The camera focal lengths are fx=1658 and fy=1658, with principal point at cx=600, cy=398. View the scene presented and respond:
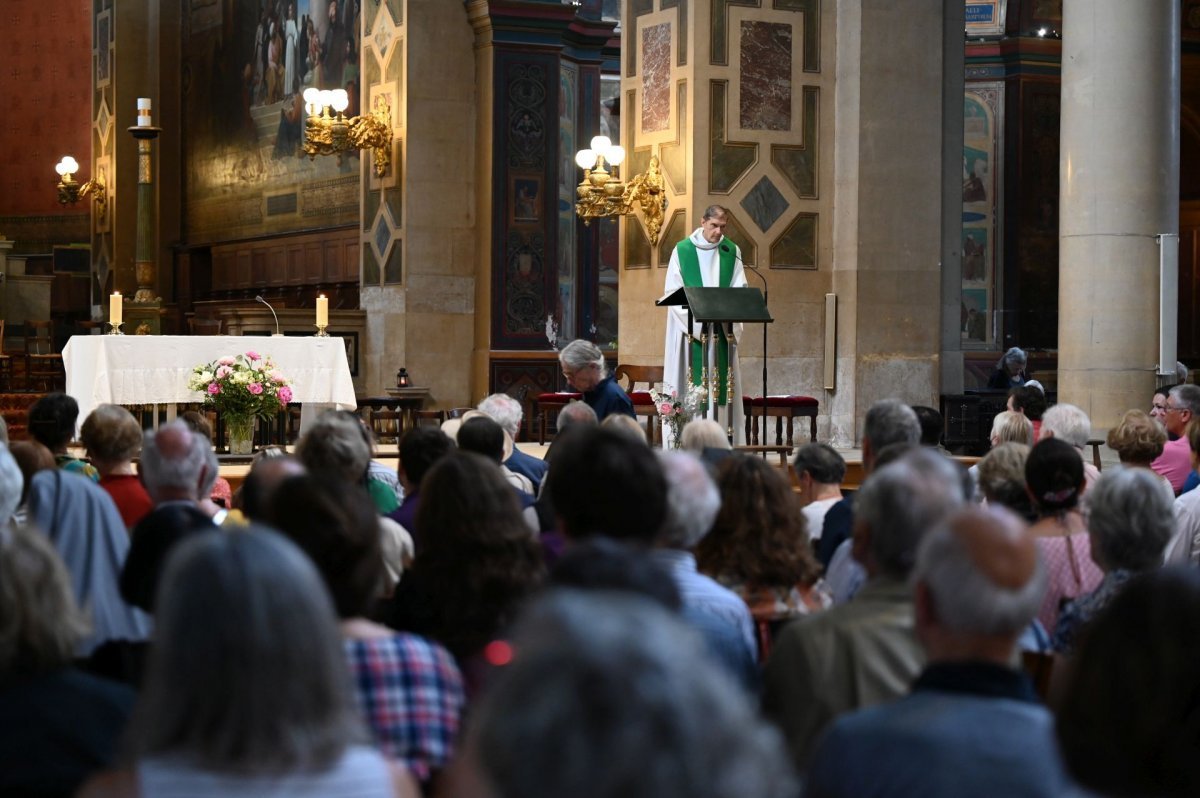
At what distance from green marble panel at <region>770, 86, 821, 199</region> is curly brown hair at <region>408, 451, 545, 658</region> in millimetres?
12314

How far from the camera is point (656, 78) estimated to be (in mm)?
15898

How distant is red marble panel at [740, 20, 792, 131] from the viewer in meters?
15.7

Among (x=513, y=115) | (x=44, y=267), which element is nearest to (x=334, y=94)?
(x=513, y=115)

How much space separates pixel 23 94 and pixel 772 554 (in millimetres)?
27446

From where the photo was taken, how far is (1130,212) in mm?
12109

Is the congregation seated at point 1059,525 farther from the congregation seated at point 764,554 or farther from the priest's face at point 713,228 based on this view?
the priest's face at point 713,228

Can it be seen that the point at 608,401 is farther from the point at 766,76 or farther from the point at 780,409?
the point at 766,76

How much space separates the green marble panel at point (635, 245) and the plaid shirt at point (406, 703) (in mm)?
13223

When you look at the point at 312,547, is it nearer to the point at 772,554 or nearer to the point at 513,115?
the point at 772,554

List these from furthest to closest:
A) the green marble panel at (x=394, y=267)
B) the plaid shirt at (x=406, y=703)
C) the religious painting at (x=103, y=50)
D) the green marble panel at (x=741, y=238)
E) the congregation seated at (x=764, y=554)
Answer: the religious painting at (x=103, y=50)
the green marble panel at (x=394, y=267)
the green marble panel at (x=741, y=238)
the congregation seated at (x=764, y=554)
the plaid shirt at (x=406, y=703)

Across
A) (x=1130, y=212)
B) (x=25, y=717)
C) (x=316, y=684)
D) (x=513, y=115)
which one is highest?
(x=513, y=115)

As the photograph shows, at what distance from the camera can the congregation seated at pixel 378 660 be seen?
2938 millimetres

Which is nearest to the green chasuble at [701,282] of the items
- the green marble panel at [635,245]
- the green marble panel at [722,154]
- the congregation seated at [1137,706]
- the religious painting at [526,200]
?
the green marble panel at [722,154]

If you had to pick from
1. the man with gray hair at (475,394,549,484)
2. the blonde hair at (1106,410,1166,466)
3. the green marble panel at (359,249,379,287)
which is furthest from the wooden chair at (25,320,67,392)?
→ the blonde hair at (1106,410,1166,466)
